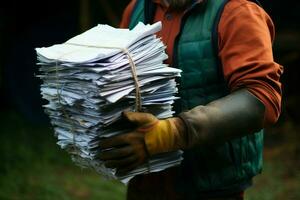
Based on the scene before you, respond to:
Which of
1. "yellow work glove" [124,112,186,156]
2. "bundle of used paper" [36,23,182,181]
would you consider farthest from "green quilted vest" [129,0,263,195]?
"yellow work glove" [124,112,186,156]

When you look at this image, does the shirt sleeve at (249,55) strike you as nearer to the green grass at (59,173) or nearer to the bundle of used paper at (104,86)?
the bundle of used paper at (104,86)

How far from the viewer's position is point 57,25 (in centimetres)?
680

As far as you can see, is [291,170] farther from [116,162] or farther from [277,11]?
[116,162]

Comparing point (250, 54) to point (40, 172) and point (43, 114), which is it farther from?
point (43, 114)

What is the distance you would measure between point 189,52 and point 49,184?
10.7 ft

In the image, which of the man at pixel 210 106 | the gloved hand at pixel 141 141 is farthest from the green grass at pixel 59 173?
the gloved hand at pixel 141 141

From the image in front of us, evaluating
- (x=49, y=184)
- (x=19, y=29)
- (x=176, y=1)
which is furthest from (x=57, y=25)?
(x=176, y=1)

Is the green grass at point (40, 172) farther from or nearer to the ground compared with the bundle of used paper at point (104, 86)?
nearer to the ground

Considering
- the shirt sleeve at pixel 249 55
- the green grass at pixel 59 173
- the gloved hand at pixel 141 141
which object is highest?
the shirt sleeve at pixel 249 55

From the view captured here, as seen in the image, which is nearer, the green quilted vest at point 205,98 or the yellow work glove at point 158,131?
the yellow work glove at point 158,131

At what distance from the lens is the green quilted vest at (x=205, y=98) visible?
220 cm

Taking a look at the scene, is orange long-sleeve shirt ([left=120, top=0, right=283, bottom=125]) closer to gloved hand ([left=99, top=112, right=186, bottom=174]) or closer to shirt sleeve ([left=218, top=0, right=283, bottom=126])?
shirt sleeve ([left=218, top=0, right=283, bottom=126])

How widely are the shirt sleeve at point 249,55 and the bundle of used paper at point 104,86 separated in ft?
0.65

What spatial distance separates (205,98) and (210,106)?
0.72 feet
